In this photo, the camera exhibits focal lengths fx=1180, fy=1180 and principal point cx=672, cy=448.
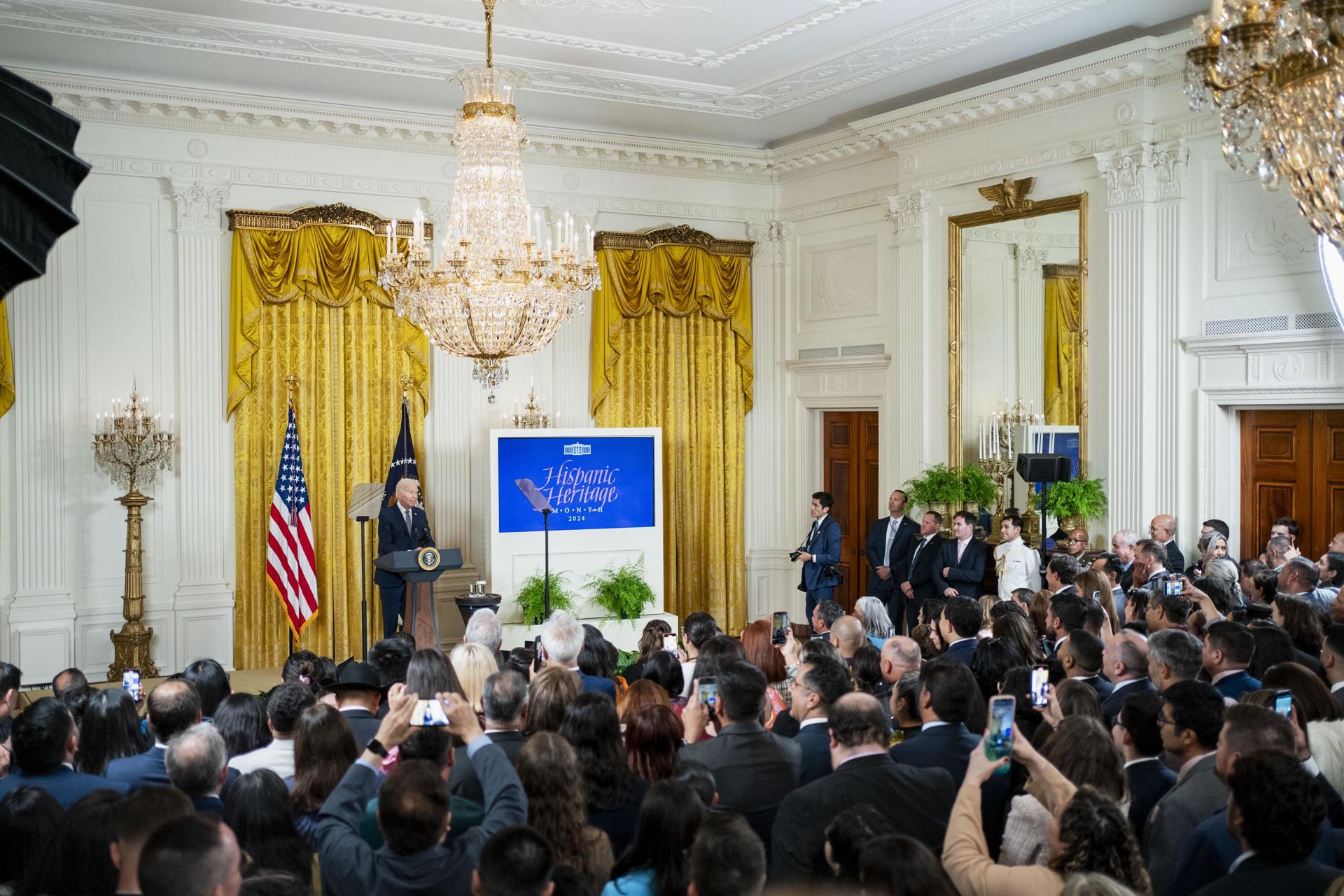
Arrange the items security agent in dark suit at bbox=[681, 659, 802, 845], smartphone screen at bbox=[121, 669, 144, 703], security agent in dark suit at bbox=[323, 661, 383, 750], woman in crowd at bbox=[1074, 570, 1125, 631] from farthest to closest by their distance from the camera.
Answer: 1. woman in crowd at bbox=[1074, 570, 1125, 631]
2. smartphone screen at bbox=[121, 669, 144, 703]
3. security agent in dark suit at bbox=[323, 661, 383, 750]
4. security agent in dark suit at bbox=[681, 659, 802, 845]

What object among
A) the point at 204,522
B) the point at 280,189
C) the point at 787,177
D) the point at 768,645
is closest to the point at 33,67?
the point at 280,189

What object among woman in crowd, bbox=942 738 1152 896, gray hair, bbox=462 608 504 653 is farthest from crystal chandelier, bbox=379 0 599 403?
woman in crowd, bbox=942 738 1152 896

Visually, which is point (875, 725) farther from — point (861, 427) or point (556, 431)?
point (861, 427)

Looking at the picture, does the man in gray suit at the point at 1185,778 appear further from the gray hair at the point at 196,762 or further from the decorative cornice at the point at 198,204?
the decorative cornice at the point at 198,204

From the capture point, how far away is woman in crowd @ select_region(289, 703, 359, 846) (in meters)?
3.47

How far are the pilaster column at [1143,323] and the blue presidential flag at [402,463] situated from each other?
5593 millimetres

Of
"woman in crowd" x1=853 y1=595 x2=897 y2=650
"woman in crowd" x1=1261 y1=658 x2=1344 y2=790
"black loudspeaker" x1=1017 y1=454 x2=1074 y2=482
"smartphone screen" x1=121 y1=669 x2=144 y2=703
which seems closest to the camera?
"woman in crowd" x1=1261 y1=658 x2=1344 y2=790

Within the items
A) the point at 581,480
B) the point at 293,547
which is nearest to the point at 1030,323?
the point at 581,480

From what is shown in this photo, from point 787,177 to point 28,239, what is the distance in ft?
35.7

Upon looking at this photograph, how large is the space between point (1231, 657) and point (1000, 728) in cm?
201

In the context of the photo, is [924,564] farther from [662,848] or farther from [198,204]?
[662,848]

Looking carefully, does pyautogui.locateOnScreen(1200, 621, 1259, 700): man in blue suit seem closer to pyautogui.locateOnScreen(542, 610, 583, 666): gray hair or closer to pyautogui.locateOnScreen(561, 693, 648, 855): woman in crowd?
pyautogui.locateOnScreen(561, 693, 648, 855): woman in crowd

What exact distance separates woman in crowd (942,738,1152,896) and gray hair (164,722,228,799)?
1.97 meters

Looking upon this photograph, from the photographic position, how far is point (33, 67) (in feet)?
29.4
